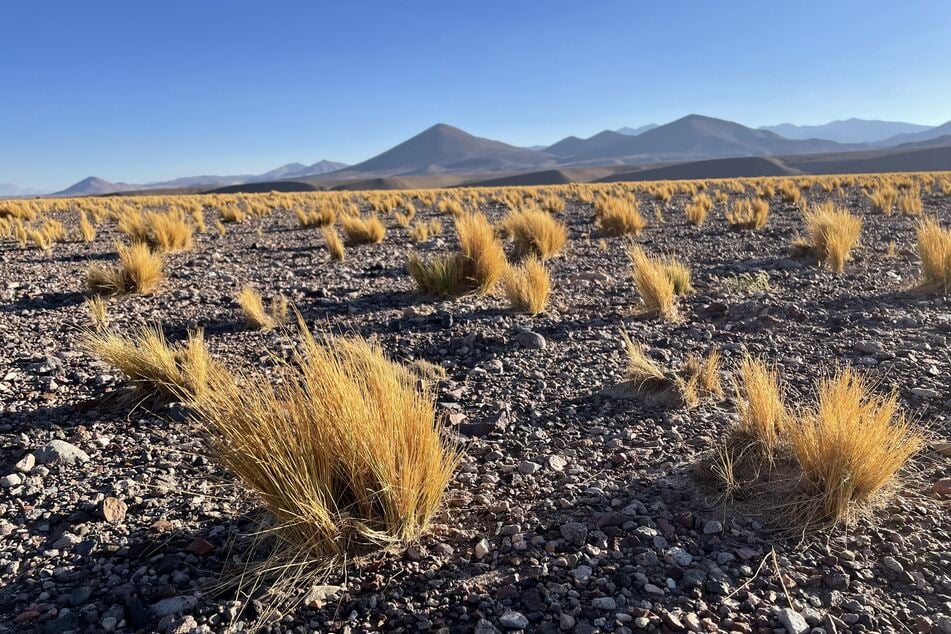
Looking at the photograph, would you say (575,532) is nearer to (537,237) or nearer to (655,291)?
(655,291)

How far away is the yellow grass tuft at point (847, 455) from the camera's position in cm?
232

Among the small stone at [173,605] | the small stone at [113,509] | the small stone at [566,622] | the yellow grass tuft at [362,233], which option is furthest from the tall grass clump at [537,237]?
the small stone at [173,605]

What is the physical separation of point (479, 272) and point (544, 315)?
4.17 ft

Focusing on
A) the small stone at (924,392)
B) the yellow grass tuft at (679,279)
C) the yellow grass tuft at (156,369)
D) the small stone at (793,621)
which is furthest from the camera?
the yellow grass tuft at (679,279)

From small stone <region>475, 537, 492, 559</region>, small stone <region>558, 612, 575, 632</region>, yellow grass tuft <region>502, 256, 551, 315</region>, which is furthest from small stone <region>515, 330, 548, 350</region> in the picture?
small stone <region>558, 612, 575, 632</region>

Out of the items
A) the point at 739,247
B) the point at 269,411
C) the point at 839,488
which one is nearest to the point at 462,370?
the point at 269,411

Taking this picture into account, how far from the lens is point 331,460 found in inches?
Answer: 88.4

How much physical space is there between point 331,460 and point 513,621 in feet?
2.90

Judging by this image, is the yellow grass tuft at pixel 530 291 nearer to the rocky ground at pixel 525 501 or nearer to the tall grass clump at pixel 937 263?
the rocky ground at pixel 525 501

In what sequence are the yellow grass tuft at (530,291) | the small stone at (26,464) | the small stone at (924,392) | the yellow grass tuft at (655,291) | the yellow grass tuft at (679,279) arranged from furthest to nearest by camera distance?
1. the yellow grass tuft at (679,279)
2. the yellow grass tuft at (530,291)
3. the yellow grass tuft at (655,291)
4. the small stone at (924,392)
5. the small stone at (26,464)

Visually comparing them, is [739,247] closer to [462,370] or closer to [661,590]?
[462,370]

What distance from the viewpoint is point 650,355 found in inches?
177

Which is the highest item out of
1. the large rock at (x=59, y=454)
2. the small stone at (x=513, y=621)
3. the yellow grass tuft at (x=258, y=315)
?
the yellow grass tuft at (x=258, y=315)

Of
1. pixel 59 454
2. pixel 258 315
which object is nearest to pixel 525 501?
pixel 59 454
